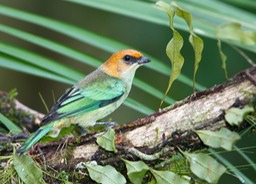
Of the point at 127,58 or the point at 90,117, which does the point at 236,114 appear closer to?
the point at 90,117

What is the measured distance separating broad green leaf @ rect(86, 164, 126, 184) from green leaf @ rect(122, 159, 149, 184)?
52 millimetres

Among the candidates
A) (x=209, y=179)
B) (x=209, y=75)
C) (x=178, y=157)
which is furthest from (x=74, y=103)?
(x=209, y=75)

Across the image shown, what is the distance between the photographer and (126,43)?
7164 mm

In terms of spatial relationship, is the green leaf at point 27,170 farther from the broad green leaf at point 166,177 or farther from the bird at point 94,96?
the broad green leaf at point 166,177

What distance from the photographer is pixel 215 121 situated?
101 inches

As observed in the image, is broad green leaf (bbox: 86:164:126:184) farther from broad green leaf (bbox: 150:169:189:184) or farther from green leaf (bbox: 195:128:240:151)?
green leaf (bbox: 195:128:240:151)

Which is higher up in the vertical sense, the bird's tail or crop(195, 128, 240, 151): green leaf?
crop(195, 128, 240, 151): green leaf

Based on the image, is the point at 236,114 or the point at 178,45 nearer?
the point at 236,114

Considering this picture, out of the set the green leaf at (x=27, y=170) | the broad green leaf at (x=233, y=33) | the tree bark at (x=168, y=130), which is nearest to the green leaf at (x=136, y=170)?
the tree bark at (x=168, y=130)

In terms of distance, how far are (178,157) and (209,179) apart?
0.24 meters

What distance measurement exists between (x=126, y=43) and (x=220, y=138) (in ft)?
15.7

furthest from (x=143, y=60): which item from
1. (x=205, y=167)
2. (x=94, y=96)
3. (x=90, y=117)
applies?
(x=205, y=167)

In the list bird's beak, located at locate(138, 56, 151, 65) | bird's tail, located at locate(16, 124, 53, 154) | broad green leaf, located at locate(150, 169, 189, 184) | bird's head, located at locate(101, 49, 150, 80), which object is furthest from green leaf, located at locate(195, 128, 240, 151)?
bird's head, located at locate(101, 49, 150, 80)

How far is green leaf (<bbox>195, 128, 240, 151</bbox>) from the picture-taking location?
243cm
